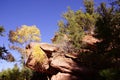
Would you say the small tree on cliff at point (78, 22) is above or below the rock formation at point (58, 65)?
above

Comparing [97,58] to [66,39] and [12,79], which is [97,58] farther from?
[12,79]

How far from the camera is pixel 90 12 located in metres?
40.2

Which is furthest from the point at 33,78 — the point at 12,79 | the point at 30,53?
the point at 30,53

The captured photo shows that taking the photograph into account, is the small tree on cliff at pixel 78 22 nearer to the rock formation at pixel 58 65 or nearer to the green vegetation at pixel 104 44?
the green vegetation at pixel 104 44

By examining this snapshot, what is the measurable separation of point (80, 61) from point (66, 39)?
4.97 metres

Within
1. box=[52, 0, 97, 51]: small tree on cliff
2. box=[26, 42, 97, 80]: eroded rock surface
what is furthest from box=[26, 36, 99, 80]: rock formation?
box=[52, 0, 97, 51]: small tree on cliff

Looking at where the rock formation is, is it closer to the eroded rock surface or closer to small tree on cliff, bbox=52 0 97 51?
the eroded rock surface

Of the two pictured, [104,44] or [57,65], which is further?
[57,65]

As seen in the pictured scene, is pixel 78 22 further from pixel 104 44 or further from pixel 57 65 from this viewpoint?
pixel 104 44

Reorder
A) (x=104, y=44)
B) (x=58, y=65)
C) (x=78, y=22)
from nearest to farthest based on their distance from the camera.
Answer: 1. (x=104, y=44)
2. (x=58, y=65)
3. (x=78, y=22)

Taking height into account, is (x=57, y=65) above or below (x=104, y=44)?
below

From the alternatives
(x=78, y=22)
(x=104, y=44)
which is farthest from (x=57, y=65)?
(x=78, y=22)

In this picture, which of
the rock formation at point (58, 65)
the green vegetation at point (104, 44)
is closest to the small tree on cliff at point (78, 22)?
the green vegetation at point (104, 44)

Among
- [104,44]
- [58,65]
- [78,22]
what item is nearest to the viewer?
[104,44]
